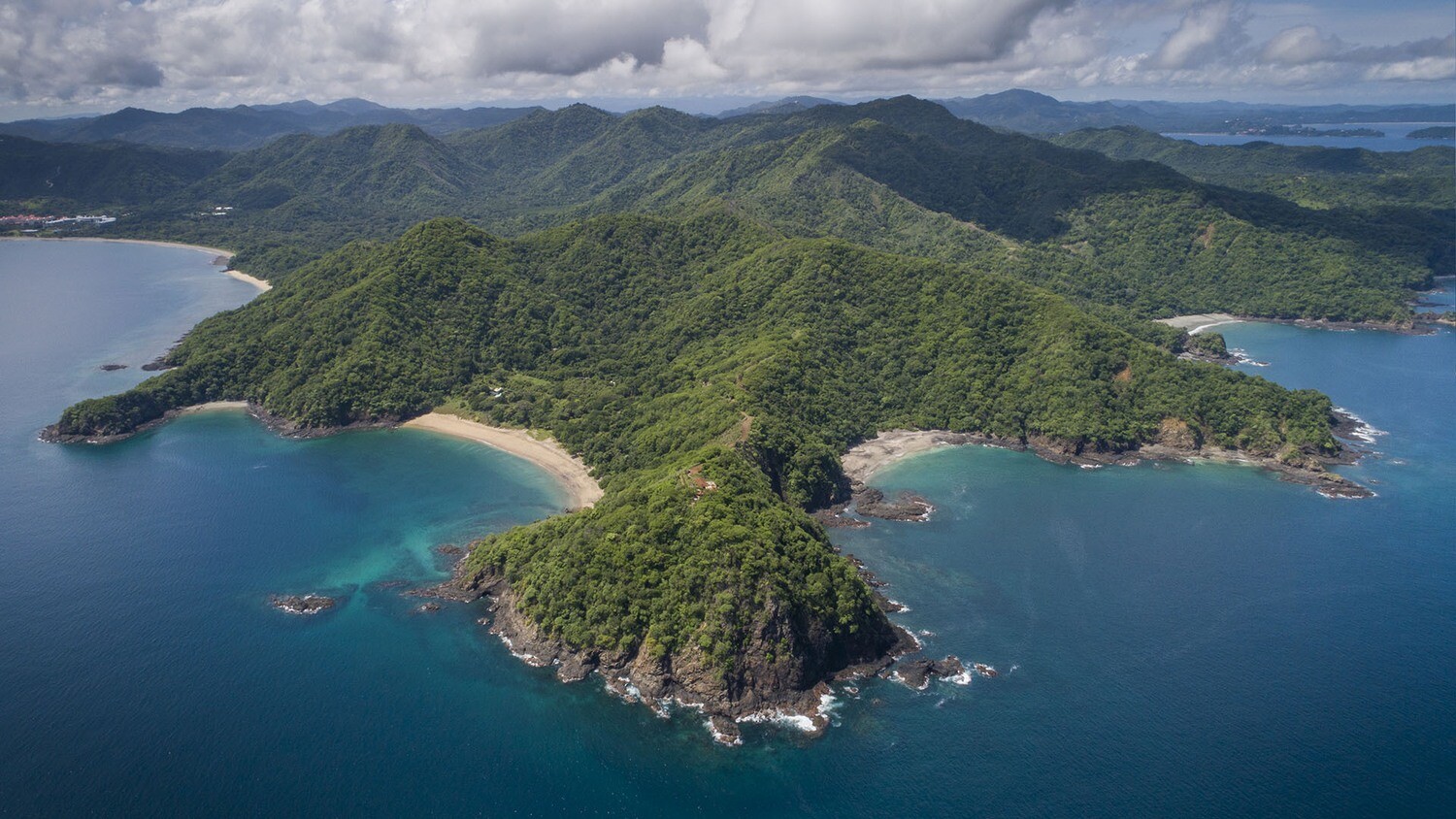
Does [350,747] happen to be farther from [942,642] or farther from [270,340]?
[270,340]

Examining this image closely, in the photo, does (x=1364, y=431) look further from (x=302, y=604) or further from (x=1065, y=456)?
(x=302, y=604)

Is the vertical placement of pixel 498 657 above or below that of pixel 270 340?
below

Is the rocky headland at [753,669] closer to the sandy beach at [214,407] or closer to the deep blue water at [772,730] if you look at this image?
the deep blue water at [772,730]

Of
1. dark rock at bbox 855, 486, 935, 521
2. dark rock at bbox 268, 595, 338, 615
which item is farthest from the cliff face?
dark rock at bbox 855, 486, 935, 521

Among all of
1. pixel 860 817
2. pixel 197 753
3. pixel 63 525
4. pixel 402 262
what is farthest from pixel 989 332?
pixel 63 525

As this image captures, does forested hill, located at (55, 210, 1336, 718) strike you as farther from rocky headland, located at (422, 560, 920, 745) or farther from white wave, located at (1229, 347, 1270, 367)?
white wave, located at (1229, 347, 1270, 367)
